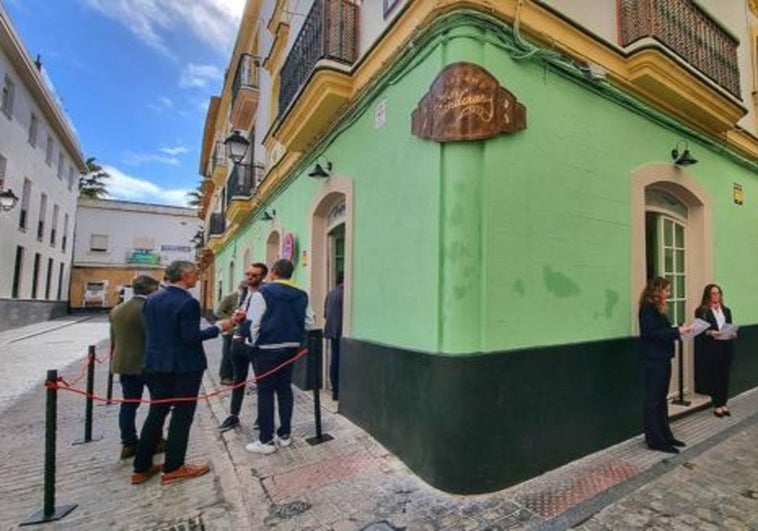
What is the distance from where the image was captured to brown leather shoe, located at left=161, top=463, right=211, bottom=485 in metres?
3.73

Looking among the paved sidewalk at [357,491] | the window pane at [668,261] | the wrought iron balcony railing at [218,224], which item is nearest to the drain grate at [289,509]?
the paved sidewalk at [357,491]

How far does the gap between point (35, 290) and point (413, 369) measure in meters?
23.2

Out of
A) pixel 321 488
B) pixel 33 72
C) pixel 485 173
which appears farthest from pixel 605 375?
pixel 33 72

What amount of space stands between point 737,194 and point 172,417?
8.11 metres

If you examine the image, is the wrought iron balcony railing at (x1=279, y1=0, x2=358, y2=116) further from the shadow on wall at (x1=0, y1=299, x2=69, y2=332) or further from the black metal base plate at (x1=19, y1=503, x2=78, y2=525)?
the shadow on wall at (x1=0, y1=299, x2=69, y2=332)

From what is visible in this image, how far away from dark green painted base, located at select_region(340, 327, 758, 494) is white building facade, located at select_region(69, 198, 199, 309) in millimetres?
34173

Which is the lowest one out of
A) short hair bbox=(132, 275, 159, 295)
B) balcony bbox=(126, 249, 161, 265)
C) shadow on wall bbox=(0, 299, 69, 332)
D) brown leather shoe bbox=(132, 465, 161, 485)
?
brown leather shoe bbox=(132, 465, 161, 485)

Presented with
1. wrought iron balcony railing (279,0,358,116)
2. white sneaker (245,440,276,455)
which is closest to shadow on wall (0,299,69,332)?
wrought iron balcony railing (279,0,358,116)

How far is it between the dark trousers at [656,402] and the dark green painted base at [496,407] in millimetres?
231

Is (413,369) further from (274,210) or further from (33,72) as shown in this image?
(33,72)

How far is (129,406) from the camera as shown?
427cm

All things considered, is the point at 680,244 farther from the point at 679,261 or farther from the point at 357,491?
the point at 357,491

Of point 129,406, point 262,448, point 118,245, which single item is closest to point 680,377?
point 262,448

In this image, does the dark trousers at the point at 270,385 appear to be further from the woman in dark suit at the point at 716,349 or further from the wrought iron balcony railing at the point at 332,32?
the woman in dark suit at the point at 716,349
